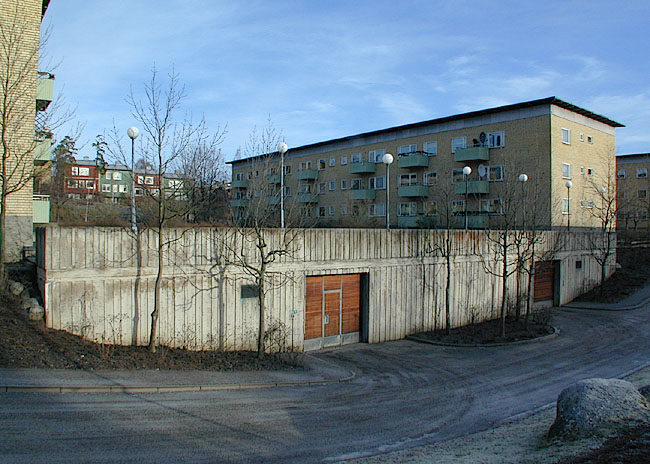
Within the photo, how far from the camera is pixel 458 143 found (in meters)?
48.0

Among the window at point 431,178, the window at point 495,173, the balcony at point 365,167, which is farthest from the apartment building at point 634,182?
the balcony at point 365,167

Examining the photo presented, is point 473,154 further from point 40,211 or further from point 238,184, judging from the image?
point 40,211

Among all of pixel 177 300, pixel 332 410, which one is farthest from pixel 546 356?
pixel 177 300

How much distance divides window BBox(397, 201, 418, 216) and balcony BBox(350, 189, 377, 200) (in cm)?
374

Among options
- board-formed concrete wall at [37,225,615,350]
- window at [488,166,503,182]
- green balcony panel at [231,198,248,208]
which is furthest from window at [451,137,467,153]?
board-formed concrete wall at [37,225,615,350]

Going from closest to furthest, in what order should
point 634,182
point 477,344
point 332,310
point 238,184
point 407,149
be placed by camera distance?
point 332,310
point 477,344
point 407,149
point 238,184
point 634,182

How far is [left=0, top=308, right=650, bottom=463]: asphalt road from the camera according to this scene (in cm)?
721

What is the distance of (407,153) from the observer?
5178cm

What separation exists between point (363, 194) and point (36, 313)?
4603 cm

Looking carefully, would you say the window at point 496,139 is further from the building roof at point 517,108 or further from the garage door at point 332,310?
the garage door at point 332,310

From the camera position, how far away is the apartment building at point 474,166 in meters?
41.6

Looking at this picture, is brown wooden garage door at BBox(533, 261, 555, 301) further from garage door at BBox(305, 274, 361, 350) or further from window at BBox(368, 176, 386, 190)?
window at BBox(368, 176, 386, 190)

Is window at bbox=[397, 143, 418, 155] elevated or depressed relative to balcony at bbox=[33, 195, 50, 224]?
elevated

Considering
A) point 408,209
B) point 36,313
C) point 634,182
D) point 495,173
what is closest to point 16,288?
point 36,313
